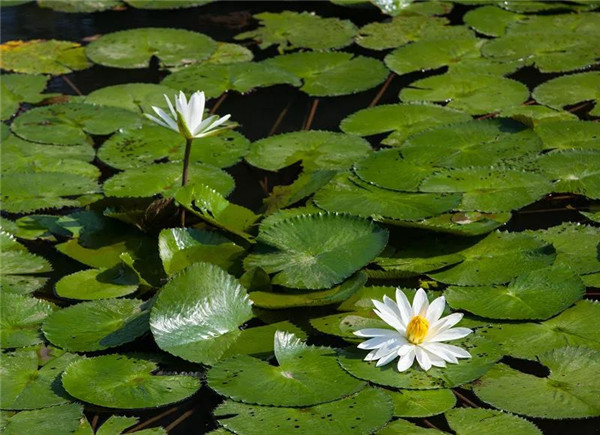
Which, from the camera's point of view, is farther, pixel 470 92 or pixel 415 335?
pixel 470 92

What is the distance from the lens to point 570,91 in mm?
3730

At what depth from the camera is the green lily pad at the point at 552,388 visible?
2.07m

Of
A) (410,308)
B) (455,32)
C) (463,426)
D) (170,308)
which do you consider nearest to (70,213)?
(170,308)

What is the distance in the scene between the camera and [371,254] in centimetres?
252

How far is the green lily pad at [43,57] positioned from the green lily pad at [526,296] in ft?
8.58

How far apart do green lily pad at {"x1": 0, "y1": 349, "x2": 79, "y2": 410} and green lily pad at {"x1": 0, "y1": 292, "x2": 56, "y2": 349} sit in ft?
0.17

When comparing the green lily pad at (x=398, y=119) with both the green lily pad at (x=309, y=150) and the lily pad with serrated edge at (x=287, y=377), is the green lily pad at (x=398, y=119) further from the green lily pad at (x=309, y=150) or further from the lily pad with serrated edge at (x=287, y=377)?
the lily pad with serrated edge at (x=287, y=377)

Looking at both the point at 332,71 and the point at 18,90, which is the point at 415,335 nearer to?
the point at 332,71

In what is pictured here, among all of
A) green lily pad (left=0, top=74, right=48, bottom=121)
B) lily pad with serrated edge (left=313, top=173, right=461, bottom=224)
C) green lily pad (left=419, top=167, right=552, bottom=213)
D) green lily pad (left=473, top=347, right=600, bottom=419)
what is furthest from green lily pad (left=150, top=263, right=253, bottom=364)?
green lily pad (left=0, top=74, right=48, bottom=121)

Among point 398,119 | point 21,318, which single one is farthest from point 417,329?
point 398,119

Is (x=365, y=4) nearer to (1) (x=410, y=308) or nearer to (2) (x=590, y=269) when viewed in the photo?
(2) (x=590, y=269)

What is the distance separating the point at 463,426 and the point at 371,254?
2.11ft

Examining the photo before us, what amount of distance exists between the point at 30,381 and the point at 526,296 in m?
1.38

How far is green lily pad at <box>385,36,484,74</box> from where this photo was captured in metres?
4.11
